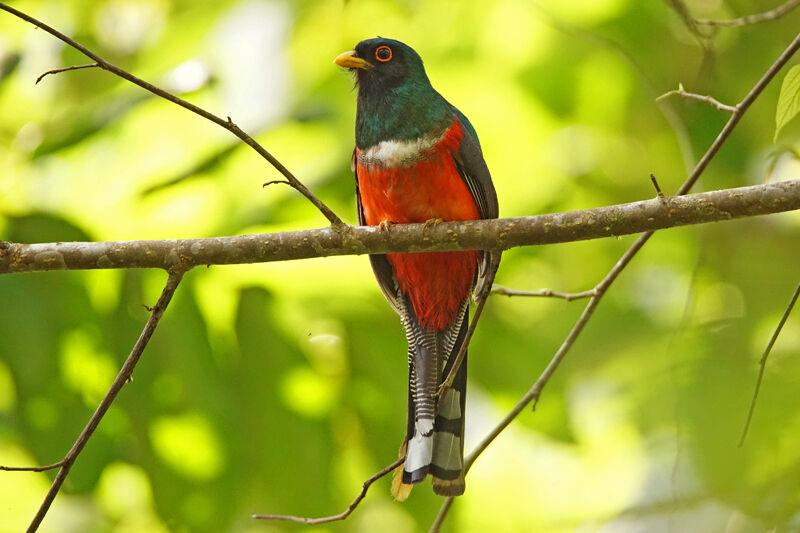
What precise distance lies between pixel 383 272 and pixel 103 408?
147cm

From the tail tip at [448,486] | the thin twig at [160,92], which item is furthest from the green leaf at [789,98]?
the tail tip at [448,486]

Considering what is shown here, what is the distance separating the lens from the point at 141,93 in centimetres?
365

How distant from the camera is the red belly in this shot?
3.11 meters

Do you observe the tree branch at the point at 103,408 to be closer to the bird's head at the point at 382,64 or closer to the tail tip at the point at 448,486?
the tail tip at the point at 448,486

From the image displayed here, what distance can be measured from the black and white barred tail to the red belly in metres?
0.07

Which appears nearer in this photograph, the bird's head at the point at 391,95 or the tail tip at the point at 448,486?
the tail tip at the point at 448,486

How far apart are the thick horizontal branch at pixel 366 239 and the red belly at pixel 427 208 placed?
0.49 metres

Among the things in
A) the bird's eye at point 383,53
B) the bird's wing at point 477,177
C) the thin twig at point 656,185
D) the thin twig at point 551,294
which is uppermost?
the bird's eye at point 383,53

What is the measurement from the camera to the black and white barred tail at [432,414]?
2.98 metres

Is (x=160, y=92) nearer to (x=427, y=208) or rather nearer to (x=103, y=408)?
(x=103, y=408)

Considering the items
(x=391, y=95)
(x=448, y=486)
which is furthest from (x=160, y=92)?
(x=448, y=486)

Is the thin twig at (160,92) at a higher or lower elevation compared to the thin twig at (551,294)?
higher

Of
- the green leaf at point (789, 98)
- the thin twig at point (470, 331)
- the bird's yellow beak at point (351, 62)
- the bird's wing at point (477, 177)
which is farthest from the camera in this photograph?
the bird's yellow beak at point (351, 62)

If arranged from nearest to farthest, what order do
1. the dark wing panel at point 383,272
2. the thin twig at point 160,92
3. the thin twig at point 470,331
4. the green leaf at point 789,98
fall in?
the green leaf at point 789,98, the thin twig at point 160,92, the thin twig at point 470,331, the dark wing panel at point 383,272
